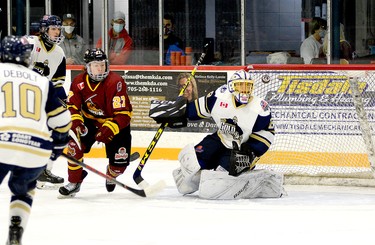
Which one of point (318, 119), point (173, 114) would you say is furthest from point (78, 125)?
point (318, 119)

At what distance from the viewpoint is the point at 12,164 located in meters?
4.18

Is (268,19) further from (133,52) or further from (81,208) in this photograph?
(81,208)

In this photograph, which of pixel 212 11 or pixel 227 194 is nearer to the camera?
pixel 227 194

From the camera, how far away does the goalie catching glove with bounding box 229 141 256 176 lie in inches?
241

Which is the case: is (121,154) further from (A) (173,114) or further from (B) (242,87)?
(B) (242,87)

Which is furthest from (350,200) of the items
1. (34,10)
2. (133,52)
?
(34,10)

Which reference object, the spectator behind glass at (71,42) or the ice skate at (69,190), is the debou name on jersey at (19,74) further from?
the spectator behind glass at (71,42)

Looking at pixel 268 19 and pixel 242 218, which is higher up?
pixel 268 19

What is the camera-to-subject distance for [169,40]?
871 centimetres

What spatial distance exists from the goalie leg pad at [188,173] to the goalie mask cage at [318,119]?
839 mm

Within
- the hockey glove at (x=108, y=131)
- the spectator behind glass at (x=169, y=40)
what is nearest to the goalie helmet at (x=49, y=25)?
the hockey glove at (x=108, y=131)

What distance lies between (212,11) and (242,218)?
10.6ft

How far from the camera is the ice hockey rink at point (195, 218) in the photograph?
486 centimetres

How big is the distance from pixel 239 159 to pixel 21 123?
2168 millimetres
